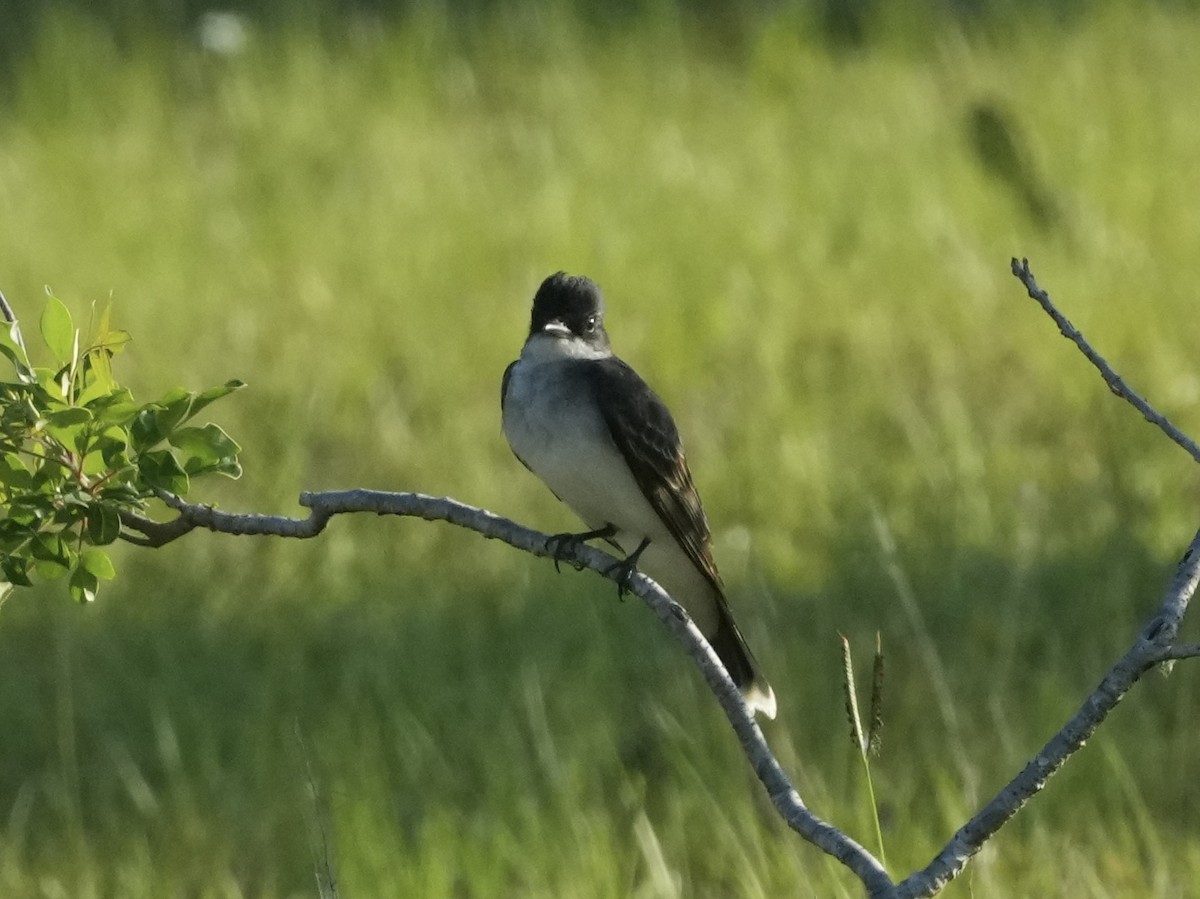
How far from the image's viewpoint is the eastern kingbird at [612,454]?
3.76 meters

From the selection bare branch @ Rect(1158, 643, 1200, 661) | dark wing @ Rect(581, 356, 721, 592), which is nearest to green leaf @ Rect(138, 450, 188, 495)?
bare branch @ Rect(1158, 643, 1200, 661)

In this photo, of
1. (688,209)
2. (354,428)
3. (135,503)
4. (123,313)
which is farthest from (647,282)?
(135,503)

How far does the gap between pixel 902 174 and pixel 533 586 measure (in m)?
3.27

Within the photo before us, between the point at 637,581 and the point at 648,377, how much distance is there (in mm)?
4217

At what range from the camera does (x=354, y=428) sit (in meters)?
6.46

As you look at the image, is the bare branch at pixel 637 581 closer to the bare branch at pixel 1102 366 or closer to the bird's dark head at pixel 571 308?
the bare branch at pixel 1102 366

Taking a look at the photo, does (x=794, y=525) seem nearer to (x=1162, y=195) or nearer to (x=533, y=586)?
(x=533, y=586)

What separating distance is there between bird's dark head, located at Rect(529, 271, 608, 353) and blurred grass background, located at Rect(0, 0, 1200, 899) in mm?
731

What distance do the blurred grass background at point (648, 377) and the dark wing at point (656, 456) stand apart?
18.7 inches

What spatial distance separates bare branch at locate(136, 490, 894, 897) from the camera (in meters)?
2.26

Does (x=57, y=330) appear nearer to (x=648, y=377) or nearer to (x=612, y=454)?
(x=612, y=454)

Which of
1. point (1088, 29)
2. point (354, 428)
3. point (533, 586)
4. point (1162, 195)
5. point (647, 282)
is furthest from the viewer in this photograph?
point (1088, 29)

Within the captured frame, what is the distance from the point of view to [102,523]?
2326 mm

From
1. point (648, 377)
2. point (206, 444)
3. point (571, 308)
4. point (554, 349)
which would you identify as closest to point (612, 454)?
point (554, 349)
